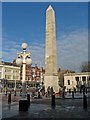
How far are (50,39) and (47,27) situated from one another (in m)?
1.44

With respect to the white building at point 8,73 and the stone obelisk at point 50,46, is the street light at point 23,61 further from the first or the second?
the white building at point 8,73

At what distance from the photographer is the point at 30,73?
138750mm

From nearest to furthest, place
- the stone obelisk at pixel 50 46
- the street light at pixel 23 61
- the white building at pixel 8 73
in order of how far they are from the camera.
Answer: the street light at pixel 23 61
the stone obelisk at pixel 50 46
the white building at pixel 8 73

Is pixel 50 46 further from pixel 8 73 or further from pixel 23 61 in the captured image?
pixel 8 73

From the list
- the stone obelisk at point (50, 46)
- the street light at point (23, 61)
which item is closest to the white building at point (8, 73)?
the stone obelisk at point (50, 46)

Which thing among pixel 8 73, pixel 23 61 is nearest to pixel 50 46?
pixel 23 61

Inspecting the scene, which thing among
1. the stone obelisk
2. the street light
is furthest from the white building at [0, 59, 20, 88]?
the street light

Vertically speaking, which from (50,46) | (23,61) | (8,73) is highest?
(50,46)

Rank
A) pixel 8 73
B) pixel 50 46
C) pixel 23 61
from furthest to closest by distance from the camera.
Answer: pixel 8 73, pixel 50 46, pixel 23 61

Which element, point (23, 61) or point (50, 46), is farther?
point (50, 46)

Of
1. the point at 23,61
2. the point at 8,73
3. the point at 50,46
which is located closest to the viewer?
the point at 23,61

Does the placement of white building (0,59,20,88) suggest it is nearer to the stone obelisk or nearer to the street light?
the stone obelisk

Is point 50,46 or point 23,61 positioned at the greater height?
point 50,46

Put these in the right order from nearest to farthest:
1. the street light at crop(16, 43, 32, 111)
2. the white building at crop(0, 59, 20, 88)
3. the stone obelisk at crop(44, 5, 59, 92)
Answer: the street light at crop(16, 43, 32, 111) → the stone obelisk at crop(44, 5, 59, 92) → the white building at crop(0, 59, 20, 88)
